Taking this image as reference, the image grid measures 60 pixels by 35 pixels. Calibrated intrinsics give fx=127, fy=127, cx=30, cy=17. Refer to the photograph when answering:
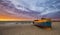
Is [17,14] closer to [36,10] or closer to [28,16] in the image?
[28,16]

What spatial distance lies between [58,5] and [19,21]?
573mm

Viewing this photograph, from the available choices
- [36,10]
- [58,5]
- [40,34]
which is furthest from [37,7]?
[40,34]

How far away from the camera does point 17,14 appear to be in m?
1.71

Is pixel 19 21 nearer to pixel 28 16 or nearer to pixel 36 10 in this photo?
pixel 28 16

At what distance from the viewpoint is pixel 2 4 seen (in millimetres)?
1698

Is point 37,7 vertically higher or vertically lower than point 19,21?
higher

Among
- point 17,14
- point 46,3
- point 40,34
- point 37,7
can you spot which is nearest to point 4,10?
point 17,14

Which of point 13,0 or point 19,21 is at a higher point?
point 13,0

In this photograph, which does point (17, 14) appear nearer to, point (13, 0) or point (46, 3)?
point (13, 0)

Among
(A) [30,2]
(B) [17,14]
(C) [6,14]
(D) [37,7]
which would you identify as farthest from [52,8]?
(C) [6,14]

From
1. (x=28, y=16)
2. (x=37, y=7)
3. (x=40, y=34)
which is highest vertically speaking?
(x=37, y=7)

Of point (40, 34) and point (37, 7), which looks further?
point (37, 7)

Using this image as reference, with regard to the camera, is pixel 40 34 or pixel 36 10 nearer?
pixel 40 34

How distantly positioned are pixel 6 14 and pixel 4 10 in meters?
0.06
